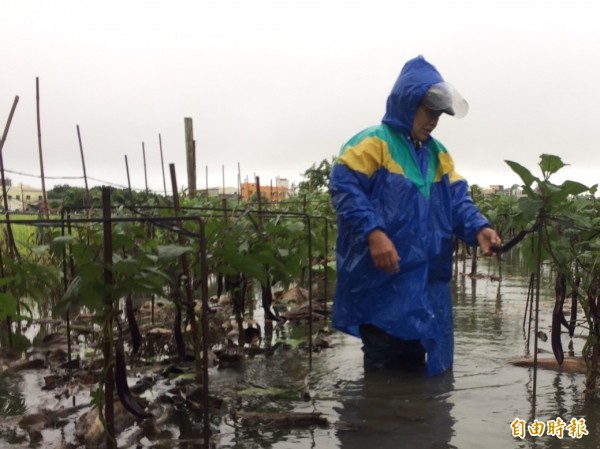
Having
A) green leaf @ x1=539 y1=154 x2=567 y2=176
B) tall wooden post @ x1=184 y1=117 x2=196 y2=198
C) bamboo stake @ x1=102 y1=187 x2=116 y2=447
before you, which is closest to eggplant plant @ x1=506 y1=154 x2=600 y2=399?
green leaf @ x1=539 y1=154 x2=567 y2=176

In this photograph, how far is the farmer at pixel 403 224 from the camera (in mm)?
3340

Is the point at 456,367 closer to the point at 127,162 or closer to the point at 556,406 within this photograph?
the point at 556,406

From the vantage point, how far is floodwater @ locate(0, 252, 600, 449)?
2.57 metres

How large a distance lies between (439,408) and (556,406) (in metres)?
0.52

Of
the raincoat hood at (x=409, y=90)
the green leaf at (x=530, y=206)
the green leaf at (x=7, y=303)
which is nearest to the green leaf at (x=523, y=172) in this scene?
the green leaf at (x=530, y=206)

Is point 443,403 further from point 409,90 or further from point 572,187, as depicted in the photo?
point 409,90

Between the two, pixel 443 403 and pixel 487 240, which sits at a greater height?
pixel 487 240

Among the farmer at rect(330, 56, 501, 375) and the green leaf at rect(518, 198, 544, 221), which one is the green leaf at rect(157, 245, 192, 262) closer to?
the farmer at rect(330, 56, 501, 375)

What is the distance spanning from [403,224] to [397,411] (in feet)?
3.09

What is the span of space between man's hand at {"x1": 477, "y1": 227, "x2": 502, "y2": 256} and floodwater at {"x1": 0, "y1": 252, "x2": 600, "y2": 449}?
678 mm

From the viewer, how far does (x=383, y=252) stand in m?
3.13

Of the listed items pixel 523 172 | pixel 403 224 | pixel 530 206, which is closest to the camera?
pixel 523 172

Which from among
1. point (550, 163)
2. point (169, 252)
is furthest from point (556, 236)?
point (169, 252)

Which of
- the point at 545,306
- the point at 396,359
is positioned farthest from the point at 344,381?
the point at 545,306
